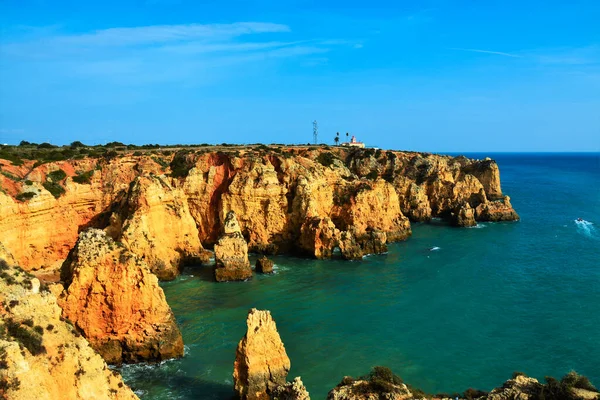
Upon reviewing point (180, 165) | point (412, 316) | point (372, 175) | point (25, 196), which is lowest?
point (412, 316)

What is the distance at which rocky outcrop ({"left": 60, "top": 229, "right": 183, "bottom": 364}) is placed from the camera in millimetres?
24312

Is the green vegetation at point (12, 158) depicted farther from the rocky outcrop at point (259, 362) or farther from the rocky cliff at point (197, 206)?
the rocky outcrop at point (259, 362)

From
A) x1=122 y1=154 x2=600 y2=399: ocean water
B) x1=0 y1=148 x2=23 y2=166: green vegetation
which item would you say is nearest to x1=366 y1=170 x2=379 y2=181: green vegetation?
x1=122 y1=154 x2=600 y2=399: ocean water

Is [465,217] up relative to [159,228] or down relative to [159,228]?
down

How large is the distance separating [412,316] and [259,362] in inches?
578

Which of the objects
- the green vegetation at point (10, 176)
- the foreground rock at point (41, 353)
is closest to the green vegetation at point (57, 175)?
the green vegetation at point (10, 176)

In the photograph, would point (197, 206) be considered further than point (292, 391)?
Yes

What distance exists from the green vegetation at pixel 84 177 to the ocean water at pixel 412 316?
42.9ft

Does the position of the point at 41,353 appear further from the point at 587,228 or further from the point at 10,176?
the point at 587,228

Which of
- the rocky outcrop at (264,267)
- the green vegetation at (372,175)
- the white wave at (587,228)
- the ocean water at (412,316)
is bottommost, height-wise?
the ocean water at (412,316)

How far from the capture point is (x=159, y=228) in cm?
3975

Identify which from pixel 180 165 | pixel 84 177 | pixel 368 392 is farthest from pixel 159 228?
pixel 368 392

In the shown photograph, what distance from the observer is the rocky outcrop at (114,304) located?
957 inches

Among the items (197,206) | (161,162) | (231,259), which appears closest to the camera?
(231,259)
